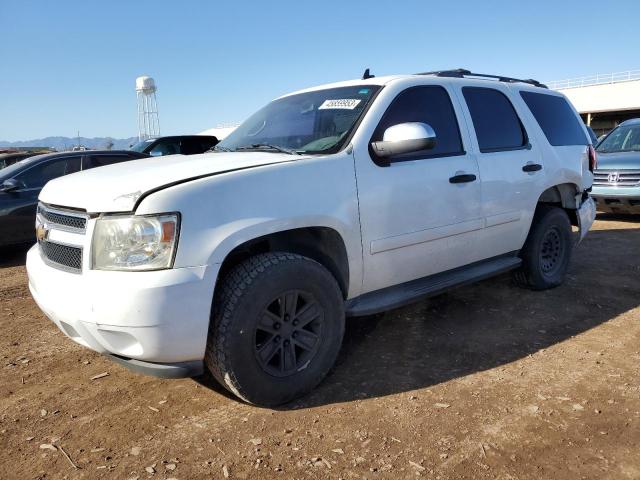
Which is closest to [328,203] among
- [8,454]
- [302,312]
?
[302,312]

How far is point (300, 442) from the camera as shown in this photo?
2510 millimetres

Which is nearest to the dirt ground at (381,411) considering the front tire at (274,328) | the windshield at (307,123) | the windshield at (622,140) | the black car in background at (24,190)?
the front tire at (274,328)

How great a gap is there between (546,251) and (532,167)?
0.98 m

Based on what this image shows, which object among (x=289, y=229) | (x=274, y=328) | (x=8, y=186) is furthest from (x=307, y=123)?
(x=8, y=186)

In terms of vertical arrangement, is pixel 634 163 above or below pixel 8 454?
above

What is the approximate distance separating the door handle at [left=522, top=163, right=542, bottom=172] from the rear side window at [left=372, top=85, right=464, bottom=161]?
2.81 ft

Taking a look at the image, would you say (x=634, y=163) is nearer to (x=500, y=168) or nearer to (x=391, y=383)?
(x=500, y=168)

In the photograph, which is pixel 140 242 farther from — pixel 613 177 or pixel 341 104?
pixel 613 177

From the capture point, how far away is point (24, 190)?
705cm

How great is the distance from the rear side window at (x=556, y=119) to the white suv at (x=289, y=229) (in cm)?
43

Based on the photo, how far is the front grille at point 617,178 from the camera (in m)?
8.36

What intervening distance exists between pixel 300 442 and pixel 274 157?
1605 mm

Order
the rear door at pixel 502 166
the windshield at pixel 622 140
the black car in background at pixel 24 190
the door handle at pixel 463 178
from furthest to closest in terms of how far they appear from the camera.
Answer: the windshield at pixel 622 140
the black car in background at pixel 24 190
the rear door at pixel 502 166
the door handle at pixel 463 178

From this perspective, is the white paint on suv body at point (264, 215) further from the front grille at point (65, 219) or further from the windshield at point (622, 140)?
the windshield at point (622, 140)
